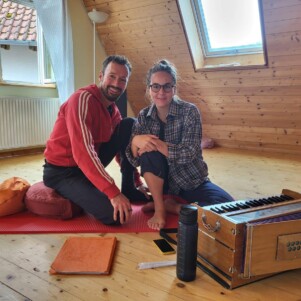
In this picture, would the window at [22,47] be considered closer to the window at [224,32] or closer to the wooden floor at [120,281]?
the window at [224,32]

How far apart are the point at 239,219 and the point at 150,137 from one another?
76 cm

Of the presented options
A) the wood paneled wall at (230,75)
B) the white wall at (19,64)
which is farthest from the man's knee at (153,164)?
the white wall at (19,64)

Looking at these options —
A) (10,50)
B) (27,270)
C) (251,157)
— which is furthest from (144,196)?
(10,50)

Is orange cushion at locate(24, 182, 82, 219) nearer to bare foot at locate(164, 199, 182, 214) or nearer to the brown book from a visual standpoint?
the brown book

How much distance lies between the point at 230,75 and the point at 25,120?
7.80 ft

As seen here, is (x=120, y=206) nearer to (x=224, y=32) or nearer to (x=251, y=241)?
(x=251, y=241)

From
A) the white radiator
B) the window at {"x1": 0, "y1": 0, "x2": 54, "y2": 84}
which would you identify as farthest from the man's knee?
the window at {"x1": 0, "y1": 0, "x2": 54, "y2": 84}

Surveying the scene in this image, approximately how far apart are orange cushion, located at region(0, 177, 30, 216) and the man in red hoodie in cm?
16

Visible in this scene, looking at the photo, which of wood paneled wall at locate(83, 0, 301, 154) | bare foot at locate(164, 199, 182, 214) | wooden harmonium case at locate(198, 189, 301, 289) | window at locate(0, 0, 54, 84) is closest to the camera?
wooden harmonium case at locate(198, 189, 301, 289)

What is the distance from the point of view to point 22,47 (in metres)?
4.11

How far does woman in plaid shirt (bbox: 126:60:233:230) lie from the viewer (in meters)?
1.73

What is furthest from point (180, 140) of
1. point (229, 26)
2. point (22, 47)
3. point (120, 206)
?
point (22, 47)

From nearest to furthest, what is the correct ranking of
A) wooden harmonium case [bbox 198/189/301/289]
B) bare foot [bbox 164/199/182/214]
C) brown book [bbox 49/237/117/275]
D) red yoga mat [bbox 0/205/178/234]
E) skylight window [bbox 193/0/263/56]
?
wooden harmonium case [bbox 198/189/301/289] → brown book [bbox 49/237/117/275] → red yoga mat [bbox 0/205/178/234] → bare foot [bbox 164/199/182/214] → skylight window [bbox 193/0/263/56]

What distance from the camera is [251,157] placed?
12.8 ft
